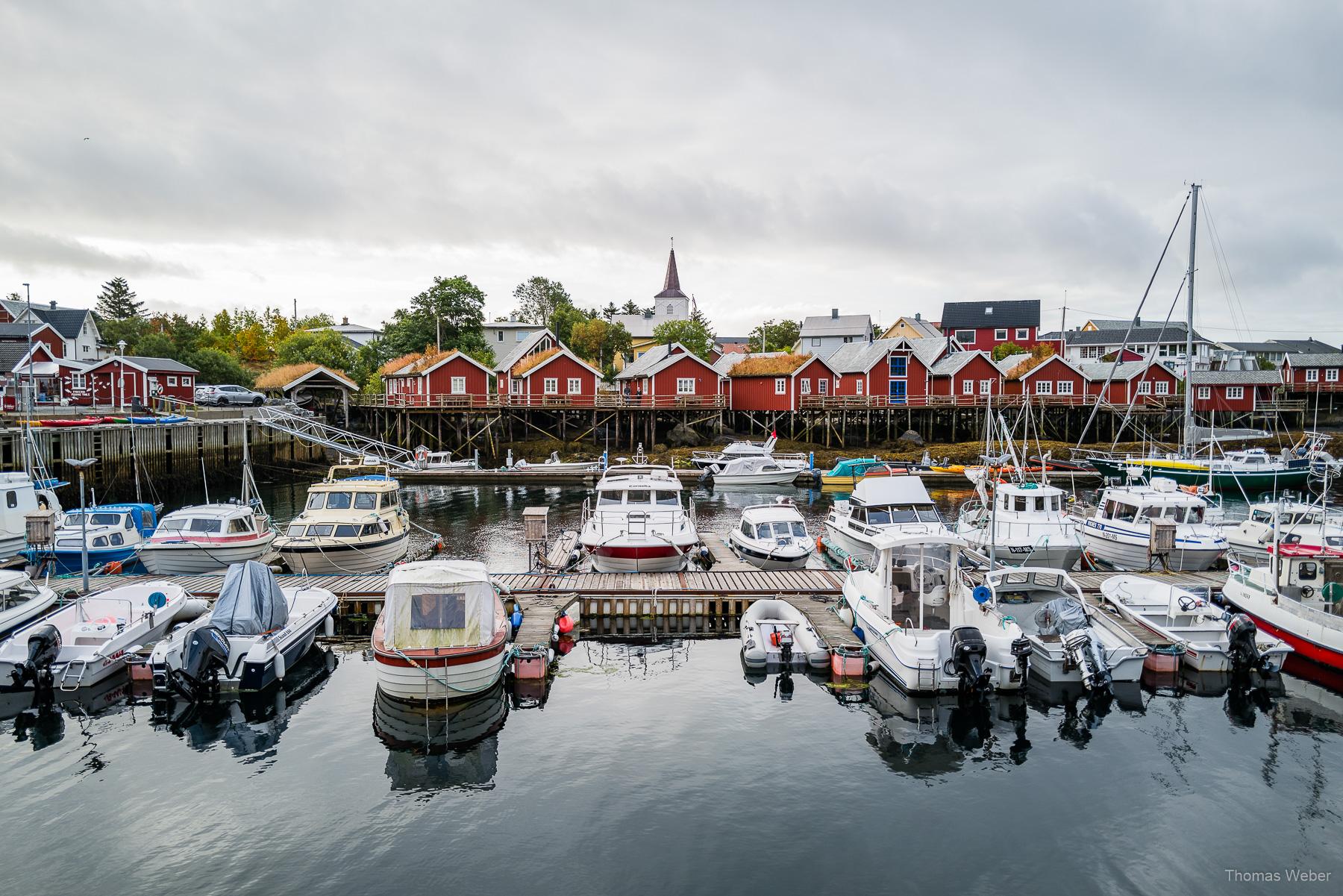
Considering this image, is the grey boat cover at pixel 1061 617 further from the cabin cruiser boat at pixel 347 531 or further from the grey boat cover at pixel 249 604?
the cabin cruiser boat at pixel 347 531

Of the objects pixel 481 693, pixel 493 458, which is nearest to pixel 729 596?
pixel 481 693

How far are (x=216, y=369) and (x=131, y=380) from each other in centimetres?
1617

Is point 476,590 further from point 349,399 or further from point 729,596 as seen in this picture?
point 349,399

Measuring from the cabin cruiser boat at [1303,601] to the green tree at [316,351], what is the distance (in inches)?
3064

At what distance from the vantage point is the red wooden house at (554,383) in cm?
5769

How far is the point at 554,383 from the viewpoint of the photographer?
58.2 metres

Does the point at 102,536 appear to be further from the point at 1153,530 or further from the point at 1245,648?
the point at 1153,530

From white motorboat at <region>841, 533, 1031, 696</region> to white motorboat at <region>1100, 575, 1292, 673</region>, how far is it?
381cm

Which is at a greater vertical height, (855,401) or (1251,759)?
(855,401)

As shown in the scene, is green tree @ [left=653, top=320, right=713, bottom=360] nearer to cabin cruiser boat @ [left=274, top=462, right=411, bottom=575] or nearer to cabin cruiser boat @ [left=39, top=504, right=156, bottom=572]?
cabin cruiser boat @ [left=274, top=462, right=411, bottom=575]

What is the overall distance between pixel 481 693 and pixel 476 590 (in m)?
1.89

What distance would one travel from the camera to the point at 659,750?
13.2m

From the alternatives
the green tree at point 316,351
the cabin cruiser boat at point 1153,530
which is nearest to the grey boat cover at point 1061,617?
the cabin cruiser boat at point 1153,530

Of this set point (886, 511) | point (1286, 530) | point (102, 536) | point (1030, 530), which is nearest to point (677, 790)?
point (886, 511)
